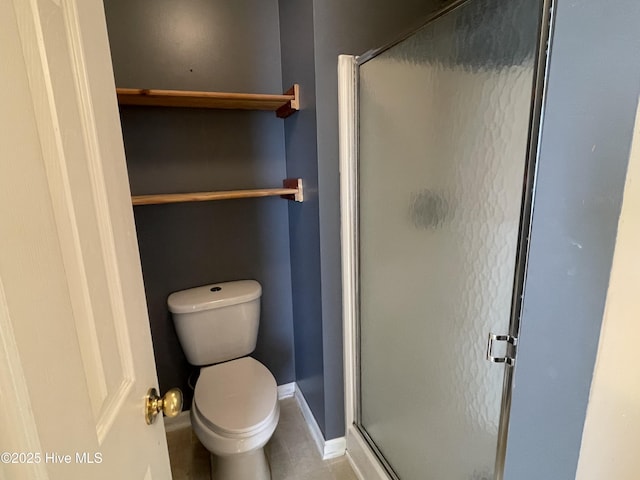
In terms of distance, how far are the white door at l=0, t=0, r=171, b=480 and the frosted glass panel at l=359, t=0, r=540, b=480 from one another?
76 centimetres

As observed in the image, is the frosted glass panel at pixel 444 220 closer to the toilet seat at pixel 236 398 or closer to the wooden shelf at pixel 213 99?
the wooden shelf at pixel 213 99

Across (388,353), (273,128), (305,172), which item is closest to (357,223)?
(305,172)

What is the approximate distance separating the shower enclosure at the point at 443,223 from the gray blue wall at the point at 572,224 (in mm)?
31

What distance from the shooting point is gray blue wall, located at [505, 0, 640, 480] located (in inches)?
25.0

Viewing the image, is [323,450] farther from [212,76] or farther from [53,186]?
[212,76]

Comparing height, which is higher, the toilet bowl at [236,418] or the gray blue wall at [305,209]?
the gray blue wall at [305,209]

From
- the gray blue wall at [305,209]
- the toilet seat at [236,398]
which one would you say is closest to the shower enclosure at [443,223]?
the gray blue wall at [305,209]

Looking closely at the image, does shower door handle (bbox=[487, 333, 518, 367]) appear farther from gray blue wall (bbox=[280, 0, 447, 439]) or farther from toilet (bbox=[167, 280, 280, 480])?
toilet (bbox=[167, 280, 280, 480])

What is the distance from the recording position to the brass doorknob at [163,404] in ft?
2.22

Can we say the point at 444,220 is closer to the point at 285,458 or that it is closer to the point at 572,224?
the point at 572,224

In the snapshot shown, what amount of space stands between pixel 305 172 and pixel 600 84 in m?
1.07

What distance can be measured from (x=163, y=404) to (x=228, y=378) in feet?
3.05

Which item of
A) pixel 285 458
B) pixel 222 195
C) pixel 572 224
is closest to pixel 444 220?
pixel 572 224

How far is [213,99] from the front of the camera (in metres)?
1.47
